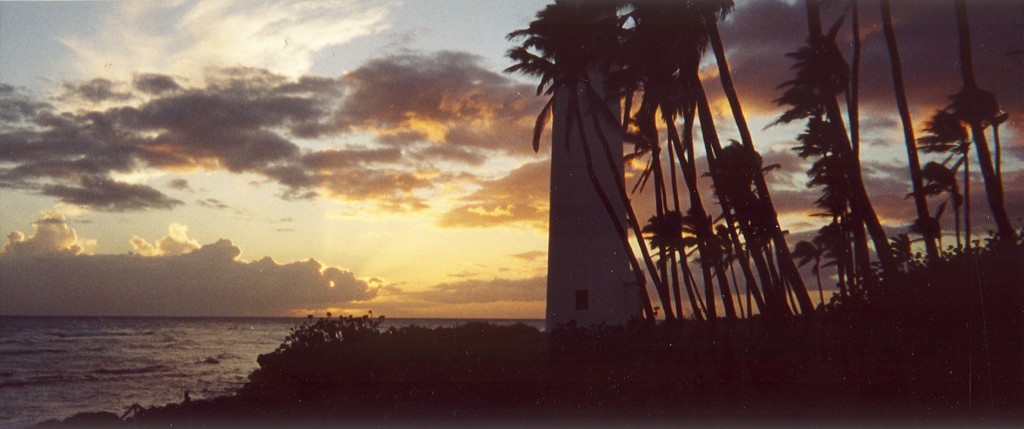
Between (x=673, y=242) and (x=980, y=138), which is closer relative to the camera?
(x=980, y=138)

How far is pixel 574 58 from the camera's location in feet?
85.2

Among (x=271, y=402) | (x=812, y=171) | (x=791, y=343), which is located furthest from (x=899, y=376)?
(x=812, y=171)

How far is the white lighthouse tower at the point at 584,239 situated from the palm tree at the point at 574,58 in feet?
1.16

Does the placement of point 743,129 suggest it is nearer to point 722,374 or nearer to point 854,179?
point 854,179

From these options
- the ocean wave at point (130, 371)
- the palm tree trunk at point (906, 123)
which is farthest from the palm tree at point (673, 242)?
the ocean wave at point (130, 371)

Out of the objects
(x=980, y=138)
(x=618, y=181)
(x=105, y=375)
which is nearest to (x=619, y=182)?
(x=618, y=181)

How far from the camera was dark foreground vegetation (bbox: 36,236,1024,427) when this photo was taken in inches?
525

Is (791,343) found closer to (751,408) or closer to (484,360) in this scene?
(751,408)

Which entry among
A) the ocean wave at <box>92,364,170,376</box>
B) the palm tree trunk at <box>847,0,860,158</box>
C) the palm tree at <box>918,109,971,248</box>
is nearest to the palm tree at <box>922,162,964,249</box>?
the palm tree at <box>918,109,971,248</box>

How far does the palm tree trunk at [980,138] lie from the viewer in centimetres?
2055

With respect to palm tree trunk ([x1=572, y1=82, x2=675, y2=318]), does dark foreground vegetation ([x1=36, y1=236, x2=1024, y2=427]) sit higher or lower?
lower

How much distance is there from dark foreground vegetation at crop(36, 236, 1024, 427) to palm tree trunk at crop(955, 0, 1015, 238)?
216 inches

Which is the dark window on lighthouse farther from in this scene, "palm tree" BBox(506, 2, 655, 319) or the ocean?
the ocean

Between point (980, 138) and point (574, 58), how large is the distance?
11861 mm
